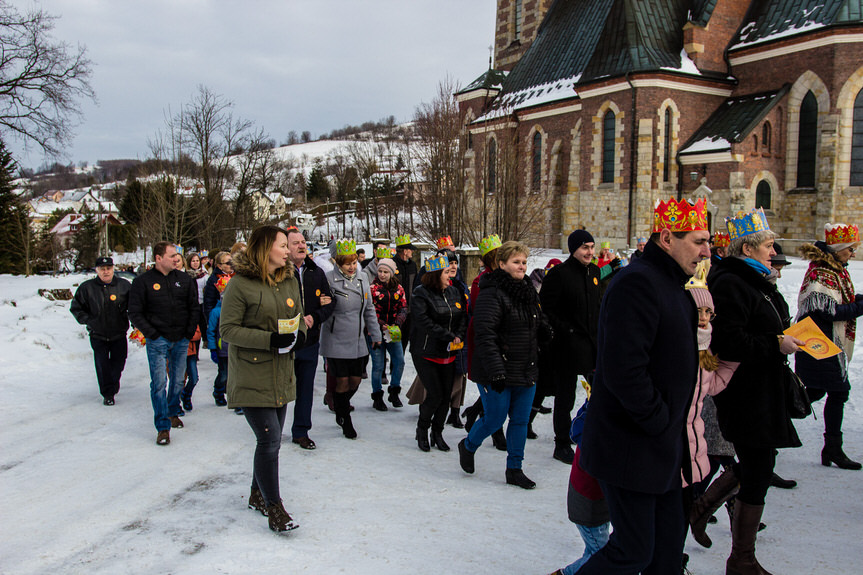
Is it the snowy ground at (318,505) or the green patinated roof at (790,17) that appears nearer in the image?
the snowy ground at (318,505)

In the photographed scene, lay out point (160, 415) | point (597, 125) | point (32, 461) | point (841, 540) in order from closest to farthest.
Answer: point (841, 540)
point (32, 461)
point (160, 415)
point (597, 125)

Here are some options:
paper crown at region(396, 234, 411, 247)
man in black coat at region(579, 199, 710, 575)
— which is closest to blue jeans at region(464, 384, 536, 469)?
man in black coat at region(579, 199, 710, 575)

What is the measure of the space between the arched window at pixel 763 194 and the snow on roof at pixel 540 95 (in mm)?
10492

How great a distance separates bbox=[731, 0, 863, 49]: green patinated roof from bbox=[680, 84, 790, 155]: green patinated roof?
8.06 feet

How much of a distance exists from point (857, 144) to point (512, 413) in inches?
1033

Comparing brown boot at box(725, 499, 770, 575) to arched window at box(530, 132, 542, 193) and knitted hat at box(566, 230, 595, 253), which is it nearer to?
knitted hat at box(566, 230, 595, 253)

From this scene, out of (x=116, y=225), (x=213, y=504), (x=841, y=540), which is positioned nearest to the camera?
(x=841, y=540)

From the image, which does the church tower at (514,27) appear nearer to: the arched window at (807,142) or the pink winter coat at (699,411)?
the arched window at (807,142)

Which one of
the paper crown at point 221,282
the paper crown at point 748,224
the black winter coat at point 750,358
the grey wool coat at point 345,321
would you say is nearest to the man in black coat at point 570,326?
the paper crown at point 748,224

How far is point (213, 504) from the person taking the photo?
15.9 ft

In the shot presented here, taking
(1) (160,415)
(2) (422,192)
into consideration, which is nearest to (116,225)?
(2) (422,192)

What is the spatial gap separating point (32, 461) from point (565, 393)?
5203 millimetres

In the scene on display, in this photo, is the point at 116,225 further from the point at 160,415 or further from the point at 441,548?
the point at 441,548

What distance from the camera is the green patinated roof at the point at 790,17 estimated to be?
949 inches
